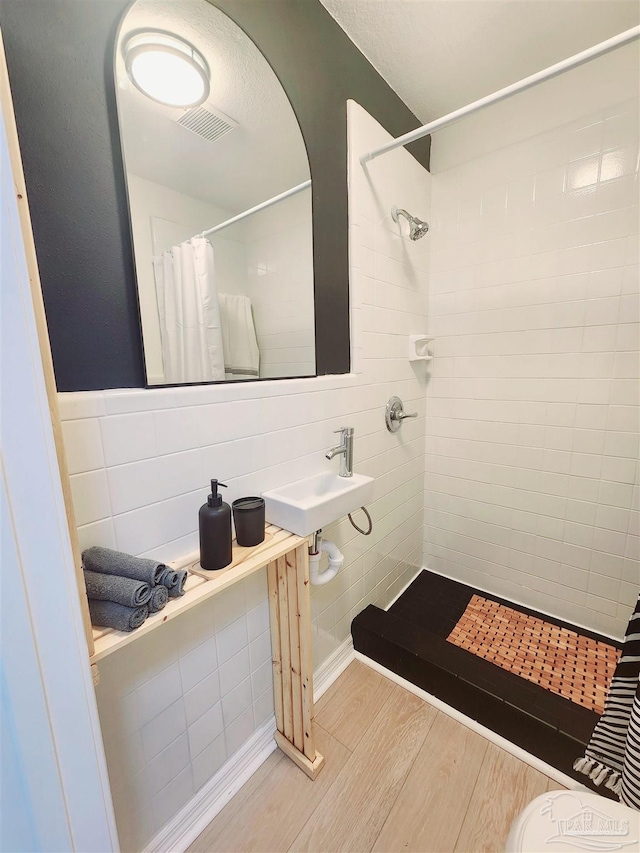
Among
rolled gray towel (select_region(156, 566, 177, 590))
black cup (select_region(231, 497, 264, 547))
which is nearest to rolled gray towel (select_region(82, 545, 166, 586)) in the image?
rolled gray towel (select_region(156, 566, 177, 590))

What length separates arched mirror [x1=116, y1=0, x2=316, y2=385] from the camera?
2.86 ft

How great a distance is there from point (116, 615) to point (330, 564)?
2.71 feet

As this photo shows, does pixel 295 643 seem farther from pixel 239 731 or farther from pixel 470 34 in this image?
pixel 470 34

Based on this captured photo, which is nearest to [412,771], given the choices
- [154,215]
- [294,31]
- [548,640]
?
[548,640]

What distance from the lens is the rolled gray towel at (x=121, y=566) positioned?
2.47ft

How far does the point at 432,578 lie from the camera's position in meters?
2.21

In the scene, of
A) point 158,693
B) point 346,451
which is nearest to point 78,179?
point 346,451

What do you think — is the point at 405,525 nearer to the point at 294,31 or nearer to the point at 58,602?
the point at 58,602

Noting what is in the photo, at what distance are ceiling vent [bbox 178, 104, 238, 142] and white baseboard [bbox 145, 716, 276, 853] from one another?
198cm

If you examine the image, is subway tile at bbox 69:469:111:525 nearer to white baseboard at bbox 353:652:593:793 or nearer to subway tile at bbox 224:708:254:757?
subway tile at bbox 224:708:254:757

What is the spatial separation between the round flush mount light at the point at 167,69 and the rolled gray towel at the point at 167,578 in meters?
1.15

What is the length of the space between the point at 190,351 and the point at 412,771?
1.62 meters

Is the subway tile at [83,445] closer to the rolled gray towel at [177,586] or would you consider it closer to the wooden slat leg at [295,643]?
the rolled gray towel at [177,586]

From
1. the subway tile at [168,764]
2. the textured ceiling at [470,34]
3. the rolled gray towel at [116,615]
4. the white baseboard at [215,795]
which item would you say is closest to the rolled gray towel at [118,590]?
the rolled gray towel at [116,615]
